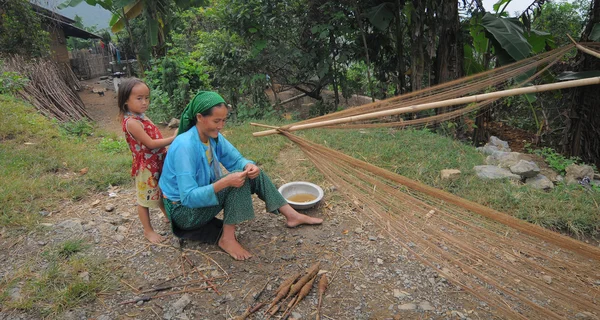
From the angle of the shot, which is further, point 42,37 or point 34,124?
point 42,37

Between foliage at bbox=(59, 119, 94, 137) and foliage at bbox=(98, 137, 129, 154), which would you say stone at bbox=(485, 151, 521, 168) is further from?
foliage at bbox=(59, 119, 94, 137)

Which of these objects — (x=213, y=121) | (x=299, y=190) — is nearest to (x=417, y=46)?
(x=299, y=190)

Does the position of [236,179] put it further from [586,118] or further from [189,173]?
[586,118]

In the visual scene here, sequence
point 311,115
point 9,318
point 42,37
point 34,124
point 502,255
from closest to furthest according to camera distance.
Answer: point 9,318
point 502,255
point 34,124
point 311,115
point 42,37

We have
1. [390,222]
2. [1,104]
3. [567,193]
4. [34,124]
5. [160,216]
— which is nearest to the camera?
[390,222]

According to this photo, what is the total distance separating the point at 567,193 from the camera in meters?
3.16

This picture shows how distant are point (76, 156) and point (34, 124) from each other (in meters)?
1.62

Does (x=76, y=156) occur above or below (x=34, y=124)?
below

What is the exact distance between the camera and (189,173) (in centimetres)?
201

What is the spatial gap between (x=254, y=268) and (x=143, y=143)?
3.50 feet

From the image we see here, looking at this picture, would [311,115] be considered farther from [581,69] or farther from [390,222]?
[390,222]

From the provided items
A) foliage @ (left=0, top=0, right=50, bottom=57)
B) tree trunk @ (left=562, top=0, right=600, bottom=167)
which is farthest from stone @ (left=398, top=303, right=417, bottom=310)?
foliage @ (left=0, top=0, right=50, bottom=57)

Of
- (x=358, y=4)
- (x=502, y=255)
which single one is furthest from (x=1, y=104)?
(x=502, y=255)

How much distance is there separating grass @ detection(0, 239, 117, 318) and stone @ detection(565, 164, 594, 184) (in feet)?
14.0
